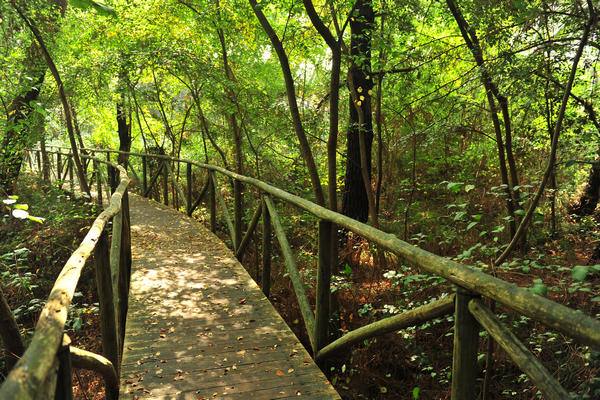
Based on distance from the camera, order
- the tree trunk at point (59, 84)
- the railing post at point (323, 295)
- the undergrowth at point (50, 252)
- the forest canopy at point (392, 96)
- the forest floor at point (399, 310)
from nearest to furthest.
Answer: the railing post at point (323, 295) < the forest floor at point (399, 310) < the forest canopy at point (392, 96) < the tree trunk at point (59, 84) < the undergrowth at point (50, 252)

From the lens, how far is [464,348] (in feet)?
5.27

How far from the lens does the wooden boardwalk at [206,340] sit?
264 centimetres

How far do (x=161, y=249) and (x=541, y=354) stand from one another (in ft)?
15.8

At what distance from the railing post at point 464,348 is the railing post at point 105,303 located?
7.01ft

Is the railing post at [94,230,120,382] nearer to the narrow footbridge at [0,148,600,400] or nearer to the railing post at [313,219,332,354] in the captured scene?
the narrow footbridge at [0,148,600,400]

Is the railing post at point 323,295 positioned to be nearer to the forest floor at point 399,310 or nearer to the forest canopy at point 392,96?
the forest floor at point 399,310

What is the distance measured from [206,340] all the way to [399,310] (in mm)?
1929

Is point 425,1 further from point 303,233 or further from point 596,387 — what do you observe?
point 596,387

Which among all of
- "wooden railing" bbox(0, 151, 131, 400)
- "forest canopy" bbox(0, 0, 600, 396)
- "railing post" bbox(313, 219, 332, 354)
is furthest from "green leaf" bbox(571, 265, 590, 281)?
"wooden railing" bbox(0, 151, 131, 400)

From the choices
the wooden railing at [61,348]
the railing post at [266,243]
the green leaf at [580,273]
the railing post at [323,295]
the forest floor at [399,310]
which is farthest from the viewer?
the railing post at [266,243]

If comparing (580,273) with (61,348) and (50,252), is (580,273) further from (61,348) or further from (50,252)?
(50,252)

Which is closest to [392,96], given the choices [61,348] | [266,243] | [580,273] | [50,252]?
[266,243]

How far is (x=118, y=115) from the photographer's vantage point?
14.5 m

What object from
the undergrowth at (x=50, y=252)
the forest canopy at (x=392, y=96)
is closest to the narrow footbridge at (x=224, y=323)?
the forest canopy at (x=392, y=96)
